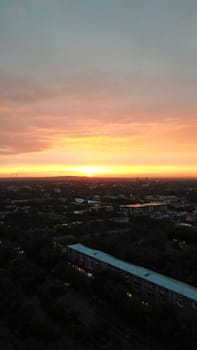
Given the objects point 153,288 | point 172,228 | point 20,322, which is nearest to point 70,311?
point 20,322

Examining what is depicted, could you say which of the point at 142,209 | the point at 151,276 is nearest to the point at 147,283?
the point at 151,276

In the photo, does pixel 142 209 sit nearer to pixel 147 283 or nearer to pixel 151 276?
pixel 151 276

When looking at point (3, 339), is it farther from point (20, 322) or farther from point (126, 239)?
point (126, 239)

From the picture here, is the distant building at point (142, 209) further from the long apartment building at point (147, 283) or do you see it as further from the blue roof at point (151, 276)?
the long apartment building at point (147, 283)

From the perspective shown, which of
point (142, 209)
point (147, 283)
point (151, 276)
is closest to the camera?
point (147, 283)

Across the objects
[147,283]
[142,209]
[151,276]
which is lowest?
[142,209]

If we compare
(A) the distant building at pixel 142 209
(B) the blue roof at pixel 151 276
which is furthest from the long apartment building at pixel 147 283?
(A) the distant building at pixel 142 209

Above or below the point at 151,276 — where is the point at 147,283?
below

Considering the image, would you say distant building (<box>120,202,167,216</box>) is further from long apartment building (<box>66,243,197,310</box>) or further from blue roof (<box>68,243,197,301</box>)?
long apartment building (<box>66,243,197,310</box>)
